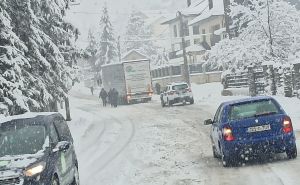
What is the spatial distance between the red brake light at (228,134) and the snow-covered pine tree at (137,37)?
10715 cm

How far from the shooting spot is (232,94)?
44.0 m

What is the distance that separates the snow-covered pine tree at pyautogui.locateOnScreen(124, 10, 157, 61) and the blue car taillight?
107146mm

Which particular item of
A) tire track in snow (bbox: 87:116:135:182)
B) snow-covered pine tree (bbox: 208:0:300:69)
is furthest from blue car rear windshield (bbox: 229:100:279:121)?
snow-covered pine tree (bbox: 208:0:300:69)

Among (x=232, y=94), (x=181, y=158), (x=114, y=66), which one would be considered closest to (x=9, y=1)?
(x=181, y=158)

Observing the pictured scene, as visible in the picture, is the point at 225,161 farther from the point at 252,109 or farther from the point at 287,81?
the point at 287,81

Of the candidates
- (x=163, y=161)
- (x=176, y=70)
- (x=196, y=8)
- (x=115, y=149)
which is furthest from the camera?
(x=196, y=8)

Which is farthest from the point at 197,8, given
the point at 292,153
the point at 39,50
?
the point at 292,153

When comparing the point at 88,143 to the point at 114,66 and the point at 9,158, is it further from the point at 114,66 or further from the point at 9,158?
the point at 114,66

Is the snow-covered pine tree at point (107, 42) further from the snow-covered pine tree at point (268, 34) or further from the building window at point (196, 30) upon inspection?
the snow-covered pine tree at point (268, 34)

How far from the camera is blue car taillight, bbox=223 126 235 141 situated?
13.2m

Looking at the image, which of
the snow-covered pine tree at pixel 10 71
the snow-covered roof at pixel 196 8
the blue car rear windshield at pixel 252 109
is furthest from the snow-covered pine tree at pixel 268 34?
the snow-covered roof at pixel 196 8

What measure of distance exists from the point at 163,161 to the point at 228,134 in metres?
3.04

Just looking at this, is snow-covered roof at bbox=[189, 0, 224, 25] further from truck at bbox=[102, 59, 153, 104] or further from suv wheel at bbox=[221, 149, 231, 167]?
suv wheel at bbox=[221, 149, 231, 167]

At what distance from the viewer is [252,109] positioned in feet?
44.5
